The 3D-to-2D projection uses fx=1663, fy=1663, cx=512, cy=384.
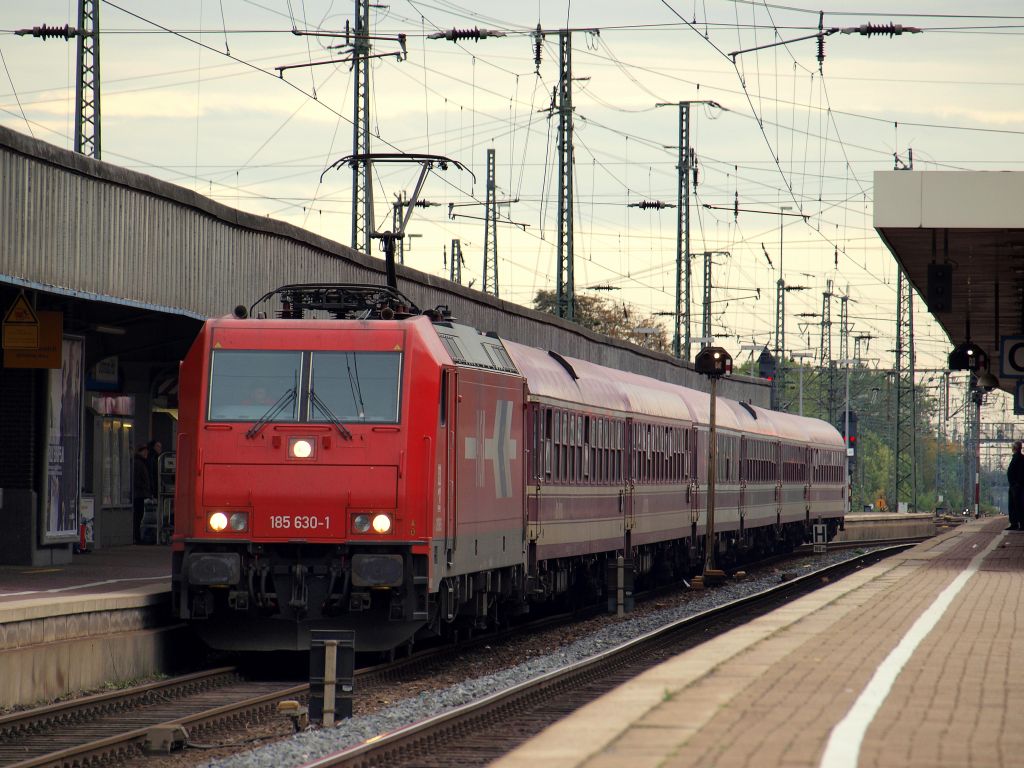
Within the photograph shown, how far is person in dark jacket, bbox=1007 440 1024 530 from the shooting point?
105 ft

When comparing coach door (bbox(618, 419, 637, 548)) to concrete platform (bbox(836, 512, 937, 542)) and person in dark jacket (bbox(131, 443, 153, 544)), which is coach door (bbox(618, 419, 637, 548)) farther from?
concrete platform (bbox(836, 512, 937, 542))

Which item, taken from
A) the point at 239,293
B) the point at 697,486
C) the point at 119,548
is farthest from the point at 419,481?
the point at 697,486

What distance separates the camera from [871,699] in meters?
9.58

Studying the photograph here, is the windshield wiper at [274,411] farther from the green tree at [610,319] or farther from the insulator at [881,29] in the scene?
the green tree at [610,319]

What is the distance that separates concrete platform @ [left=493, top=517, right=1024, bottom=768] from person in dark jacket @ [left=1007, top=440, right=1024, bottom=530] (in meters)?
16.6

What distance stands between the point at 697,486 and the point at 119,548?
11.4 metres

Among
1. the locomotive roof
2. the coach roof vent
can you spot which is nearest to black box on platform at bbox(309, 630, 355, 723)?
the locomotive roof

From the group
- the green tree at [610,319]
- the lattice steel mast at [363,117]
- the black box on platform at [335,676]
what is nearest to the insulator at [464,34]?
the lattice steel mast at [363,117]

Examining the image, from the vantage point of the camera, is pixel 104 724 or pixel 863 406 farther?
pixel 863 406

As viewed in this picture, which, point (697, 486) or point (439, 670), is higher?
point (697, 486)

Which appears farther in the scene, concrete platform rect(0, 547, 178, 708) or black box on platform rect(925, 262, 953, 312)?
black box on platform rect(925, 262, 953, 312)

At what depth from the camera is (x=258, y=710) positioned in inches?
529

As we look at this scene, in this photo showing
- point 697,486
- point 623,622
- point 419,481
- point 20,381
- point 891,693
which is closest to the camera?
point 891,693

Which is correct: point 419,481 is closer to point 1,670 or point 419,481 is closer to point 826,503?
point 1,670
